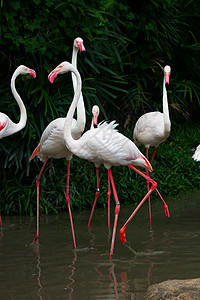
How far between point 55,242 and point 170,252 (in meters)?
1.25

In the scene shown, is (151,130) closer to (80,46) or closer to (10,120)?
(80,46)

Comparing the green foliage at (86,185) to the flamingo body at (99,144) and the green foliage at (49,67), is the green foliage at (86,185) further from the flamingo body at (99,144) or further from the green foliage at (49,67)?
the flamingo body at (99,144)

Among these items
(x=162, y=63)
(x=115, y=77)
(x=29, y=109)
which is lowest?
(x=29, y=109)

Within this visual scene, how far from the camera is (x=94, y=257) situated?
4.91 m

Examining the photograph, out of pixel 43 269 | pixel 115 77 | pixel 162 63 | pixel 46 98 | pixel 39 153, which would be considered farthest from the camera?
pixel 162 63

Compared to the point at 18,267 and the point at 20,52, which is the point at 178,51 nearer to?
the point at 20,52

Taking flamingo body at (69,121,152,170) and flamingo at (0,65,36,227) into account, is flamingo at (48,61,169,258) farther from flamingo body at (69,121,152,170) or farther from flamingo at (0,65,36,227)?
flamingo at (0,65,36,227)

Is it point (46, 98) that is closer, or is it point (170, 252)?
point (170, 252)

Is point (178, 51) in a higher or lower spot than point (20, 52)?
higher

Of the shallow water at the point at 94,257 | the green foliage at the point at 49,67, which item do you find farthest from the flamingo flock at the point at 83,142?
the green foliage at the point at 49,67

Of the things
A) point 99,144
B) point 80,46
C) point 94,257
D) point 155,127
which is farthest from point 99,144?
point 155,127

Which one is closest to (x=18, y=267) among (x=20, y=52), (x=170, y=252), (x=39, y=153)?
(x=170, y=252)

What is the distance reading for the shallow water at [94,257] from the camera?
4.02m

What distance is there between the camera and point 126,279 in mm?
4188
